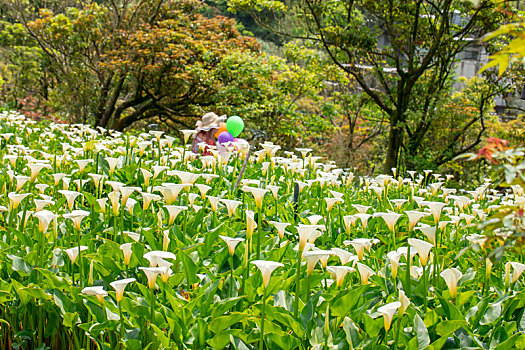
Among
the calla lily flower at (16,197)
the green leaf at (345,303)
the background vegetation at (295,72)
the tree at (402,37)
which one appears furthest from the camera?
the background vegetation at (295,72)

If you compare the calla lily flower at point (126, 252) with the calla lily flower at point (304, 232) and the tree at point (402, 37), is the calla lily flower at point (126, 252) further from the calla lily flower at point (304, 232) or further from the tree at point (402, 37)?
the tree at point (402, 37)

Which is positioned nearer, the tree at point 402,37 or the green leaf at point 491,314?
the green leaf at point 491,314

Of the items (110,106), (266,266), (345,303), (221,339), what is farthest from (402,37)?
(221,339)

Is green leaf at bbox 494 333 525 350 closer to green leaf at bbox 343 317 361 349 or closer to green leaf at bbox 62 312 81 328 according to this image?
green leaf at bbox 343 317 361 349

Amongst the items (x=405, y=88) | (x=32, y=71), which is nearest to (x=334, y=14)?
(x=405, y=88)

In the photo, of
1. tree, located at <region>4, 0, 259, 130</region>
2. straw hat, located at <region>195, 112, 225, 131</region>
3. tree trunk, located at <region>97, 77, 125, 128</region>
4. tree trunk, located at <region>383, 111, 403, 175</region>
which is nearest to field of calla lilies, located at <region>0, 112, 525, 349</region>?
straw hat, located at <region>195, 112, 225, 131</region>

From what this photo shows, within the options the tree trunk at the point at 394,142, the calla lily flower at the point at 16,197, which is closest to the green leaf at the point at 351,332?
the calla lily flower at the point at 16,197

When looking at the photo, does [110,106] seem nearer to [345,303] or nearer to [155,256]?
[155,256]

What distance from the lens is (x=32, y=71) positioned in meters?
18.2

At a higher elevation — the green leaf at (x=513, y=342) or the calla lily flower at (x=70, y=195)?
the calla lily flower at (x=70, y=195)

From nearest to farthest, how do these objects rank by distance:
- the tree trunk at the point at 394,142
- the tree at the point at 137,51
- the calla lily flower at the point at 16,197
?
the calla lily flower at the point at 16,197 → the tree trunk at the point at 394,142 → the tree at the point at 137,51

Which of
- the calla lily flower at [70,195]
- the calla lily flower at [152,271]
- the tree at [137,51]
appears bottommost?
the calla lily flower at [152,271]

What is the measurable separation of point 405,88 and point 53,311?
9.33 m

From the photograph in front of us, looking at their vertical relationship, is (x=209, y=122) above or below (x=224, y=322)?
above
